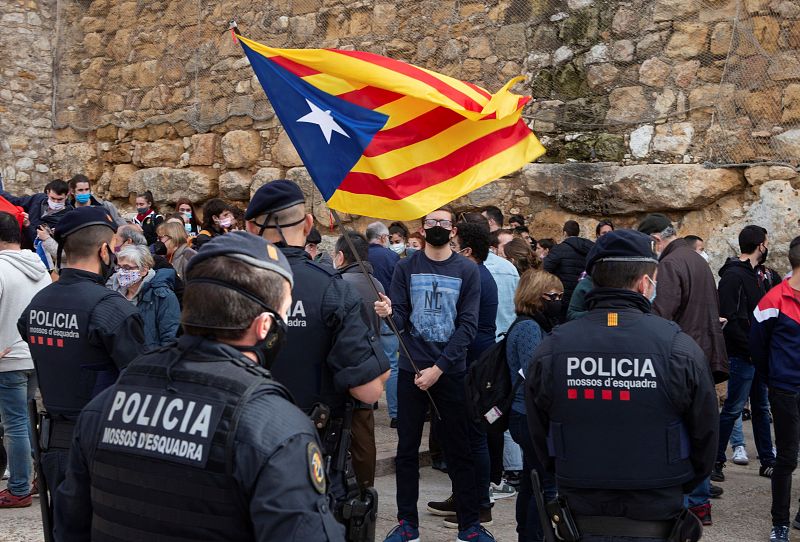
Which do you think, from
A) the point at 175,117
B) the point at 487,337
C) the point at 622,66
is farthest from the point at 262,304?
the point at 175,117

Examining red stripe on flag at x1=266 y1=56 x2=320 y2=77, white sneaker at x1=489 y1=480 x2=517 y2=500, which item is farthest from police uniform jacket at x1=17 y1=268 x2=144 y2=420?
white sneaker at x1=489 y1=480 x2=517 y2=500

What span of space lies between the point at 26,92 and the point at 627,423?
13752mm

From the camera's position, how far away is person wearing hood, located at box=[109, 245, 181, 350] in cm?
622

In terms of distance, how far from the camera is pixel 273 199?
4078 millimetres

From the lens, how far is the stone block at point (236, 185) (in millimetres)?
12836

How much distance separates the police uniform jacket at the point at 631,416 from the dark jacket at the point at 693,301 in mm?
3178

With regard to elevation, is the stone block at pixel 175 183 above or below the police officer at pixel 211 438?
above

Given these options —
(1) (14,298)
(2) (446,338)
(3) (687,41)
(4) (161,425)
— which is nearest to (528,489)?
(2) (446,338)

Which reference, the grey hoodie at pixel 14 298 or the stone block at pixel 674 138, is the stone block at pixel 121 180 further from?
the grey hoodie at pixel 14 298

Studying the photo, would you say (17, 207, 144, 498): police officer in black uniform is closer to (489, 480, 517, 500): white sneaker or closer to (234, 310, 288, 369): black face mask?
(234, 310, 288, 369): black face mask

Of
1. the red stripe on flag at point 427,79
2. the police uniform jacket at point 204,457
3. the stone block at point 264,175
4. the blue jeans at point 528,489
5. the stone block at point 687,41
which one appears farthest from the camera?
the stone block at point 264,175

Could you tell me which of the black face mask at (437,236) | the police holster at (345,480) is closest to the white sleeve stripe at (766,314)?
the black face mask at (437,236)

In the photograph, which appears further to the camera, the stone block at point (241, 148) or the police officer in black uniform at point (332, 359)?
the stone block at point (241, 148)

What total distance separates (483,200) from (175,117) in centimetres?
549
